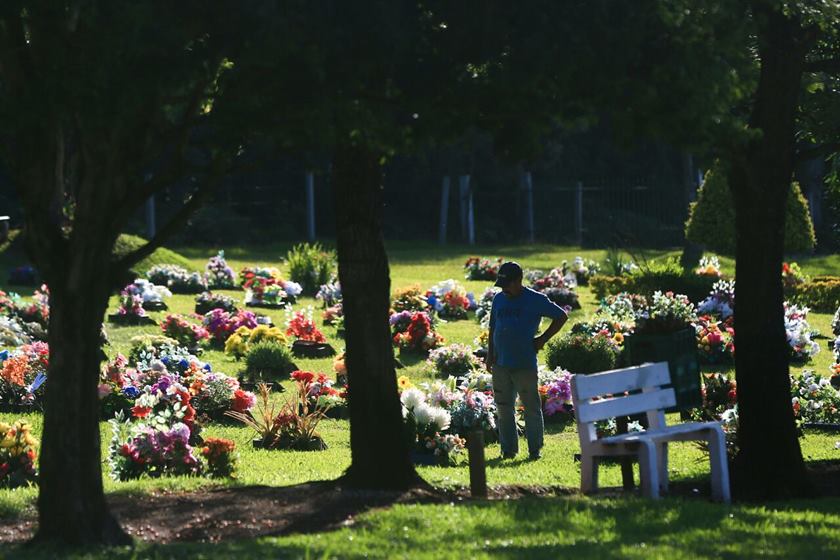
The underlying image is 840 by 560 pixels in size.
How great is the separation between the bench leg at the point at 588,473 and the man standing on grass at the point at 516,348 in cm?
205

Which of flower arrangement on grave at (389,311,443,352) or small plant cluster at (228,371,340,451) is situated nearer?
small plant cluster at (228,371,340,451)

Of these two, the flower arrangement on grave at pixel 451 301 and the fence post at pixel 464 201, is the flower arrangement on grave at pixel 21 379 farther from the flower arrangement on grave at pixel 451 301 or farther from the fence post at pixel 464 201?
the fence post at pixel 464 201

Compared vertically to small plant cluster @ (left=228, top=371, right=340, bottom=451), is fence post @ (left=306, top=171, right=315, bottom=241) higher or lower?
higher

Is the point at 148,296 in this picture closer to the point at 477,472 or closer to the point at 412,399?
the point at 412,399

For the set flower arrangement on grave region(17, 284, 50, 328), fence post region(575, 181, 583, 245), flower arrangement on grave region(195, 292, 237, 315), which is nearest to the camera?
flower arrangement on grave region(17, 284, 50, 328)

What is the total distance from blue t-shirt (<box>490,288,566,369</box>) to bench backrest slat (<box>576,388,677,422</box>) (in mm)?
1811

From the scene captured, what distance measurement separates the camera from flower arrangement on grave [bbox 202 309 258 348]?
18.5m

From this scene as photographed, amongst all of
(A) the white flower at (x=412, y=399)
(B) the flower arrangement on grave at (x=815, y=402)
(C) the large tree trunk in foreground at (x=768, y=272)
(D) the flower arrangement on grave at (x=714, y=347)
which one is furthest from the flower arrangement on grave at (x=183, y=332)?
(C) the large tree trunk in foreground at (x=768, y=272)

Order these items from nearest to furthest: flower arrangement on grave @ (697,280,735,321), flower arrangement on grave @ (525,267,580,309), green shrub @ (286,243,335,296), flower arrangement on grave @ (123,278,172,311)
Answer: flower arrangement on grave @ (697,280,735,321), flower arrangement on grave @ (123,278,172,311), flower arrangement on grave @ (525,267,580,309), green shrub @ (286,243,335,296)

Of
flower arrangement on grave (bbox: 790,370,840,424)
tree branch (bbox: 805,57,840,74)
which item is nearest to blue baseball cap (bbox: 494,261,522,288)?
tree branch (bbox: 805,57,840,74)

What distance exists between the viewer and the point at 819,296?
23.7 meters

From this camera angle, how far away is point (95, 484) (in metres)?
7.54

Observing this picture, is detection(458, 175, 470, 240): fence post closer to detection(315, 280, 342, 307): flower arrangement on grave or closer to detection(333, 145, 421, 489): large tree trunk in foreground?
detection(315, 280, 342, 307): flower arrangement on grave

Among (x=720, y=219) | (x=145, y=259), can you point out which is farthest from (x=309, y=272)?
(x=720, y=219)
